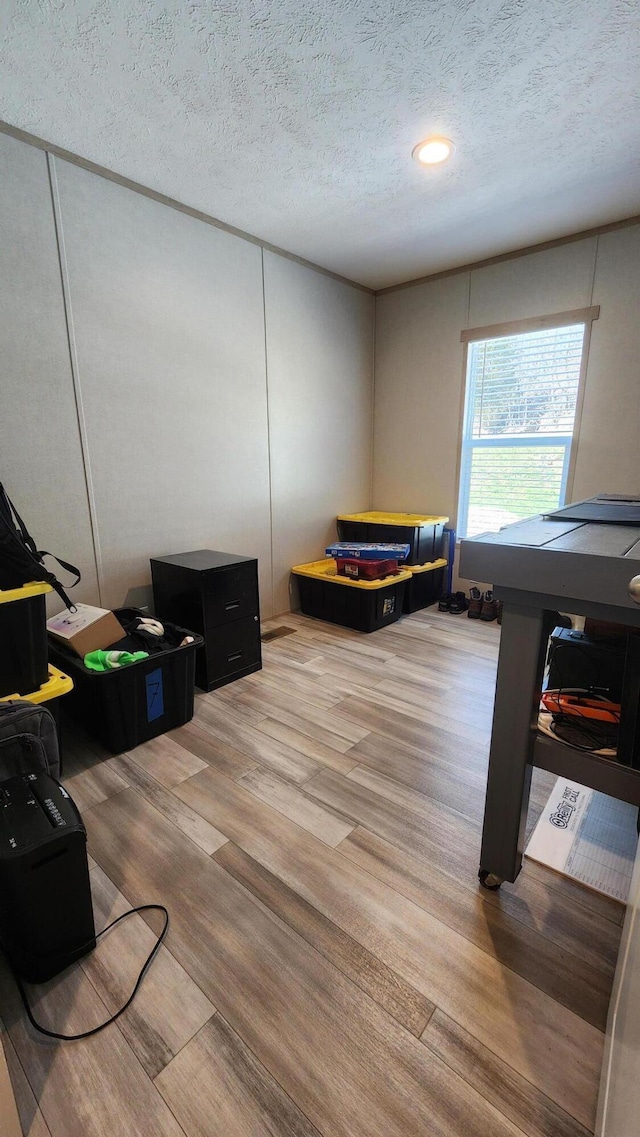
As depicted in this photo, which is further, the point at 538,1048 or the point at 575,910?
the point at 575,910

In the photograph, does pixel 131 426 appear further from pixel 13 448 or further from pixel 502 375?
pixel 502 375

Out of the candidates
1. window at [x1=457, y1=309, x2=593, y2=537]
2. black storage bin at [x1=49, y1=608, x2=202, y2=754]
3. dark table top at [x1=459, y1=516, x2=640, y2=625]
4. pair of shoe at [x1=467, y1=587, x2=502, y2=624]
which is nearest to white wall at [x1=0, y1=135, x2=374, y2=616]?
black storage bin at [x1=49, y1=608, x2=202, y2=754]

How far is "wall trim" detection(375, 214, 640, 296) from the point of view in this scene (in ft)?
9.09

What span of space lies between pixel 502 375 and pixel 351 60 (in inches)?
86.7

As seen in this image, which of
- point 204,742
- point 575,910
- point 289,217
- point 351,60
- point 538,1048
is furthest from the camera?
point 289,217

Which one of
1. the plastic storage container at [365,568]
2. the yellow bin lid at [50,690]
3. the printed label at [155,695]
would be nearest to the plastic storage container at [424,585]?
the plastic storage container at [365,568]

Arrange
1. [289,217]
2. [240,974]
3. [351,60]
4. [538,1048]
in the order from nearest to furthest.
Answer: [538,1048] → [240,974] → [351,60] → [289,217]

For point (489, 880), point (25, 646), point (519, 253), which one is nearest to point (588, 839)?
point (489, 880)

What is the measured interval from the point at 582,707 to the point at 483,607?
238 cm

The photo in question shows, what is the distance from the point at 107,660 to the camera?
5.97 ft

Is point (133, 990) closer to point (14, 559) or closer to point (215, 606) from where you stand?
point (14, 559)

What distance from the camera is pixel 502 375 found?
3.40 meters

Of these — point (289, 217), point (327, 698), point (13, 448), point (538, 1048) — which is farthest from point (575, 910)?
point (289, 217)

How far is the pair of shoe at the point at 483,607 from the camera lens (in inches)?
137
